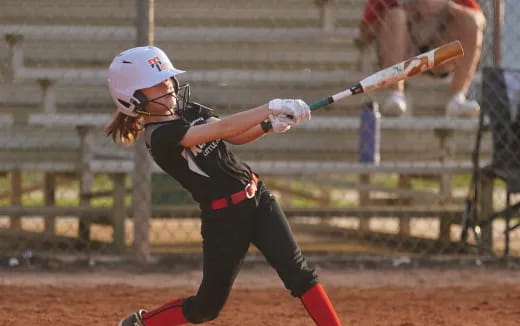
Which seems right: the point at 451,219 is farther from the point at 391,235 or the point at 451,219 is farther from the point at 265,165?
the point at 265,165

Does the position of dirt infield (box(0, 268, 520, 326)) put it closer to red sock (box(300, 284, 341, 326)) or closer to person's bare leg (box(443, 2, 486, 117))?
red sock (box(300, 284, 341, 326))

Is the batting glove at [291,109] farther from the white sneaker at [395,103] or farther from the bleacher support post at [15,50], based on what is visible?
the bleacher support post at [15,50]

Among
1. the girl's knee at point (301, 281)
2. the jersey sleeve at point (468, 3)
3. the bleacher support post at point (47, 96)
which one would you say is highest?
the jersey sleeve at point (468, 3)

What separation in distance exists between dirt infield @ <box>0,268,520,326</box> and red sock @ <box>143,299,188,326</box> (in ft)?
2.52

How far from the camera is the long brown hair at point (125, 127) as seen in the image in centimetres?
401

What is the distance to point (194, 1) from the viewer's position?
25.5 feet

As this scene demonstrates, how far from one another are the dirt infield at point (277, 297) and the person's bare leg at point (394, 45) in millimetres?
1219

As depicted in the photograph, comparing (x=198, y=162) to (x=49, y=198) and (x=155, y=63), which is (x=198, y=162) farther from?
(x=49, y=198)

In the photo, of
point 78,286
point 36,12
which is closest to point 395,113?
point 78,286

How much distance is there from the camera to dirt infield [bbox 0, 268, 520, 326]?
4.92m

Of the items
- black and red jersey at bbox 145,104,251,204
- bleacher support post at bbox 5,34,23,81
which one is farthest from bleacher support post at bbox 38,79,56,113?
black and red jersey at bbox 145,104,251,204

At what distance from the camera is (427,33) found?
6.73 m

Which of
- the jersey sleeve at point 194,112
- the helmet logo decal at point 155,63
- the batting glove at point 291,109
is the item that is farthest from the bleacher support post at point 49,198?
the batting glove at point 291,109

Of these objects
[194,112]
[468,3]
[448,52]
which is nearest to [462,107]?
[468,3]
